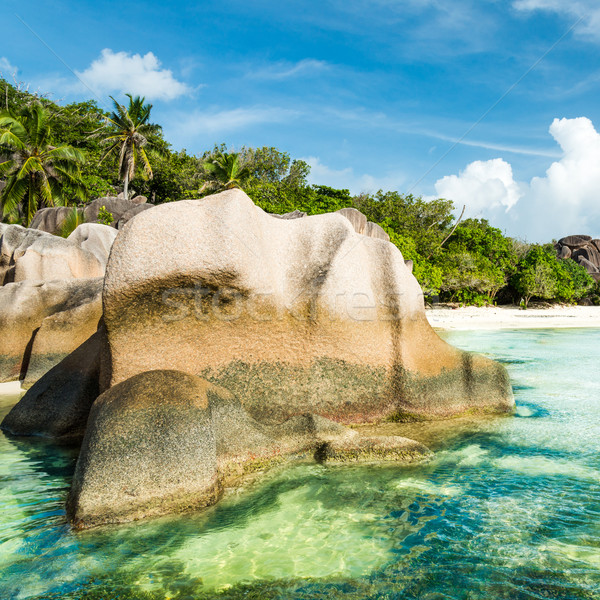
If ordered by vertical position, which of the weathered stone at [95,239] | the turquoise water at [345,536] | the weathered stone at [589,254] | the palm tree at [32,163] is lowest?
the turquoise water at [345,536]

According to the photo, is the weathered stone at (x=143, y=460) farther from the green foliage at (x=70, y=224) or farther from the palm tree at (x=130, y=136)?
the palm tree at (x=130, y=136)

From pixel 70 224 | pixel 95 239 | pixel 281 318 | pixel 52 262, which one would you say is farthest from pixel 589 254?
pixel 281 318

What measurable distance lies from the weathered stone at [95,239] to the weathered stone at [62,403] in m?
6.46

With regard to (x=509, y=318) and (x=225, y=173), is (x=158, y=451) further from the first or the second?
(x=225, y=173)

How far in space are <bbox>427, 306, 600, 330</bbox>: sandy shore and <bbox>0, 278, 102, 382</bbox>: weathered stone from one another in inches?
567

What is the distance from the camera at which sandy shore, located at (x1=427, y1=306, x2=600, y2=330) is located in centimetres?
2023

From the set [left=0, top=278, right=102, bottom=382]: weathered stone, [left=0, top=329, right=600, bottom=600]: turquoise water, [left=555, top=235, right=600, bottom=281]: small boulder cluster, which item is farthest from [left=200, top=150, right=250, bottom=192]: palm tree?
[left=555, top=235, right=600, bottom=281]: small boulder cluster

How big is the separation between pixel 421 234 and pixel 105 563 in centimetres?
2596

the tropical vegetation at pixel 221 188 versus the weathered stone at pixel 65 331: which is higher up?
the tropical vegetation at pixel 221 188

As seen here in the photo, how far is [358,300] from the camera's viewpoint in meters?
4.96

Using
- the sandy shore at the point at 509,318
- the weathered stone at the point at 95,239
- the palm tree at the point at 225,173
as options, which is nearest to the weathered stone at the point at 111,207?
the palm tree at the point at 225,173

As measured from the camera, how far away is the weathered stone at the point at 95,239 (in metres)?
11.2

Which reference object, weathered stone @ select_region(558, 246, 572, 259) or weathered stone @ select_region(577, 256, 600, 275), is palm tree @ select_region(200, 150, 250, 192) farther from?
weathered stone @ select_region(558, 246, 572, 259)

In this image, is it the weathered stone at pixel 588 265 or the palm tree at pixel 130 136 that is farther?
the weathered stone at pixel 588 265
